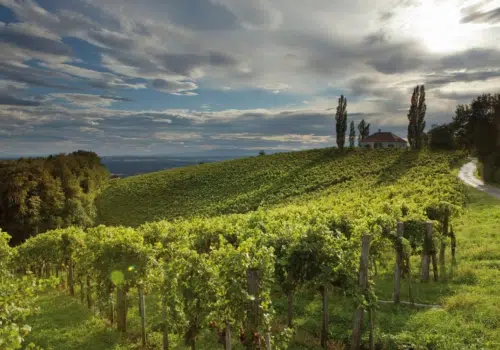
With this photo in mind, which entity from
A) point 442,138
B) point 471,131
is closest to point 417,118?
point 442,138

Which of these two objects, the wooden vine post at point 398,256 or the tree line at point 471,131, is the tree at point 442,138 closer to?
the tree line at point 471,131

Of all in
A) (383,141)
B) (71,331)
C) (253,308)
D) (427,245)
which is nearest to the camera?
(253,308)

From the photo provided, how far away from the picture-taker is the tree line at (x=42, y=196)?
162 ft

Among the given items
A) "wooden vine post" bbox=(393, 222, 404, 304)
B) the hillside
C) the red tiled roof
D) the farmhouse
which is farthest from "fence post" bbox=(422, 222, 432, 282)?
the red tiled roof

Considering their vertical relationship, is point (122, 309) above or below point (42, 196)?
below

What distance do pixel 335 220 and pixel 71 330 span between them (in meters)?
15.0

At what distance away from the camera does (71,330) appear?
623 inches

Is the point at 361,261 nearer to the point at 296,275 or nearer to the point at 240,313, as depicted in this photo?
the point at 296,275

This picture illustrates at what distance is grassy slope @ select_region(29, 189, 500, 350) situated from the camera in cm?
1199

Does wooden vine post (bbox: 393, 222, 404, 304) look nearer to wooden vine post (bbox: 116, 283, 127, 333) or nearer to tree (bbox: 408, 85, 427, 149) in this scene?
wooden vine post (bbox: 116, 283, 127, 333)

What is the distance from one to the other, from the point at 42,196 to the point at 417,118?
266ft

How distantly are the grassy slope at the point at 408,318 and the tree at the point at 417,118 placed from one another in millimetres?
65812

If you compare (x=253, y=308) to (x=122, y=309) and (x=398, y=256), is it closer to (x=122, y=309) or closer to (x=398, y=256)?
(x=122, y=309)

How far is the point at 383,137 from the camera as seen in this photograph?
117 meters
